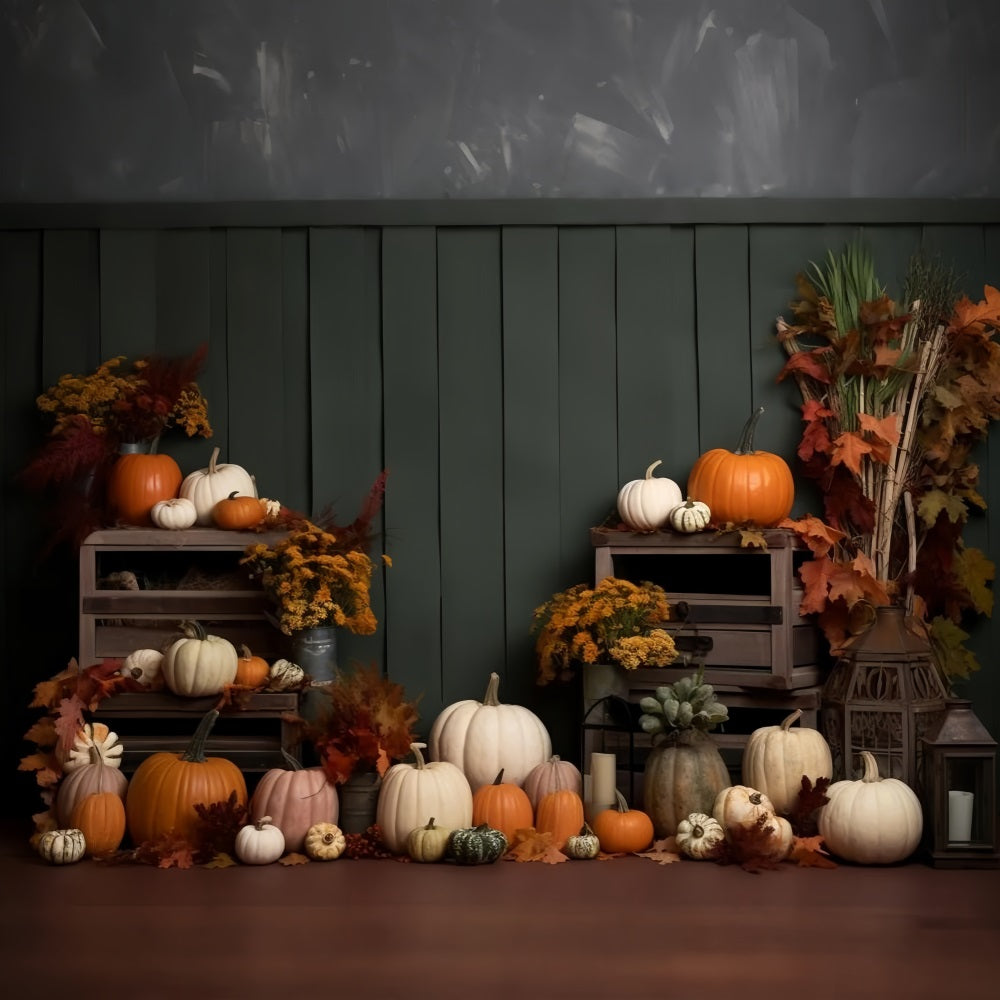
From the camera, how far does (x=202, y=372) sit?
14.9ft

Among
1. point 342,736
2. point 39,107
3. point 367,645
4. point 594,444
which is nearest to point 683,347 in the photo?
point 594,444

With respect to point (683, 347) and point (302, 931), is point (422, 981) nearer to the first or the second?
point (302, 931)

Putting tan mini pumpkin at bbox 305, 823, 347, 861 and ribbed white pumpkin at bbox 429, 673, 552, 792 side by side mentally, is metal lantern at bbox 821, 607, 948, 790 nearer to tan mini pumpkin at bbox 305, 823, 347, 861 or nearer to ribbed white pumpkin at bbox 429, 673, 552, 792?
ribbed white pumpkin at bbox 429, 673, 552, 792

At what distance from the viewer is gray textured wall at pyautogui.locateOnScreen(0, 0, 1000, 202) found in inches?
178

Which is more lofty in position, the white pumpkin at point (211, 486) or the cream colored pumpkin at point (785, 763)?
the white pumpkin at point (211, 486)

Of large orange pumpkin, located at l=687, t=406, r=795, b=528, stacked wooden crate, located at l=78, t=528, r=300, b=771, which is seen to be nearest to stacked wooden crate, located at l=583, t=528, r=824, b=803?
large orange pumpkin, located at l=687, t=406, r=795, b=528

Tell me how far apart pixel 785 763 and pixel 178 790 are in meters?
1.68

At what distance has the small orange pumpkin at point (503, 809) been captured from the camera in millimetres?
3670

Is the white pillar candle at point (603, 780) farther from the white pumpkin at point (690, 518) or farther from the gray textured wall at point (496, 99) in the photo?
the gray textured wall at point (496, 99)

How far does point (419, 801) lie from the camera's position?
361cm

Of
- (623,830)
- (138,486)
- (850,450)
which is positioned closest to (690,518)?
(850,450)

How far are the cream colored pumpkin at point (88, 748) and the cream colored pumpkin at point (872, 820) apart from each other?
2.01 m

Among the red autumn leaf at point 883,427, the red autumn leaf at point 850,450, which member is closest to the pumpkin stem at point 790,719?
the red autumn leaf at point 850,450

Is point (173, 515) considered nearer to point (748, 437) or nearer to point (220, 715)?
point (220, 715)
